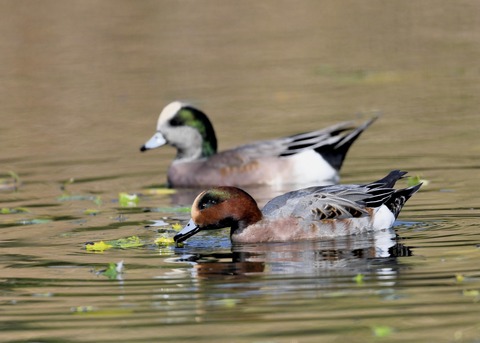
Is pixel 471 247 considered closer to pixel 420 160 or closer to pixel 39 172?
pixel 420 160

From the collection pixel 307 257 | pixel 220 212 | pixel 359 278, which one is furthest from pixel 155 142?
pixel 359 278

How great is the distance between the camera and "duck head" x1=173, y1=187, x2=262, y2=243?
9570mm

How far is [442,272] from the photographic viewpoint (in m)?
8.14

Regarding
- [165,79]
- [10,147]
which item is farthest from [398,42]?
[10,147]

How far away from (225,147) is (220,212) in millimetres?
5951

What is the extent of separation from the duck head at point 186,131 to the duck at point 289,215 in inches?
184

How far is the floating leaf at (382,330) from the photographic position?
6.64m

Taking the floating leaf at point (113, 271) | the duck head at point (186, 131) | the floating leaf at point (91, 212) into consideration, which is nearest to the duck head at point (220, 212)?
the floating leaf at point (113, 271)

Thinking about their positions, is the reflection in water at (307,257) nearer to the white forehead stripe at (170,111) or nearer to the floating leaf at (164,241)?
the floating leaf at (164,241)

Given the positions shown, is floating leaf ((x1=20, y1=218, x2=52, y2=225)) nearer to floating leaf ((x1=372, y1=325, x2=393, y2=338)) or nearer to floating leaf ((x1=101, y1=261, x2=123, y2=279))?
floating leaf ((x1=101, y1=261, x2=123, y2=279))

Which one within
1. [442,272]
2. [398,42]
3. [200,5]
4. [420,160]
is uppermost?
[200,5]

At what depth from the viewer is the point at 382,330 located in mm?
6688

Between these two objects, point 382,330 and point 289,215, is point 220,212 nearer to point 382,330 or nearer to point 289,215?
point 289,215

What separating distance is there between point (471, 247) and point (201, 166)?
5.62 meters
